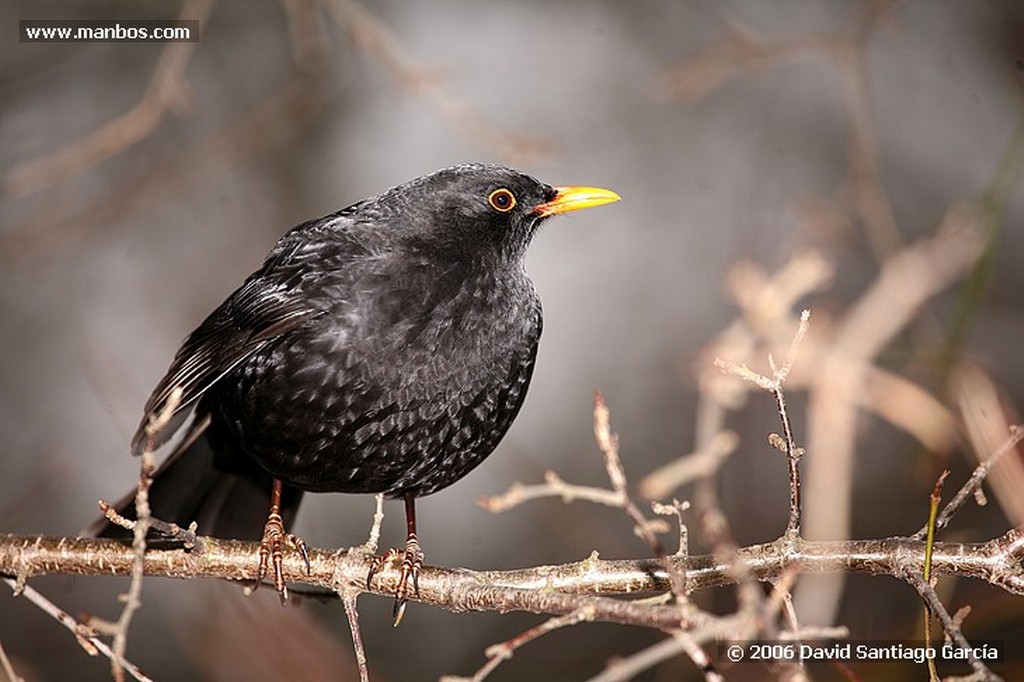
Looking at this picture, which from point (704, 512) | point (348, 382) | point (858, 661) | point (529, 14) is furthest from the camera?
point (529, 14)

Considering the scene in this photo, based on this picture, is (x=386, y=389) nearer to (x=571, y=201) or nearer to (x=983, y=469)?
(x=571, y=201)

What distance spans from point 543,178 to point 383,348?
12.8 ft

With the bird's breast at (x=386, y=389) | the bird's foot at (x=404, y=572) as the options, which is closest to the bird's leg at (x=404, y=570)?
the bird's foot at (x=404, y=572)

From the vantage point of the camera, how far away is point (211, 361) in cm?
375

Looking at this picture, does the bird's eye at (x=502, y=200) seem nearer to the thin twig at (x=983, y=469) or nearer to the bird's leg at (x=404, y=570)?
the bird's leg at (x=404, y=570)

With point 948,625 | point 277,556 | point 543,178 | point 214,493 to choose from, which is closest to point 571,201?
point 277,556

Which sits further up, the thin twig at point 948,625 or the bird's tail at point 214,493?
the bird's tail at point 214,493

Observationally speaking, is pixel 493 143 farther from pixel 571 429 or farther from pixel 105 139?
pixel 571 429

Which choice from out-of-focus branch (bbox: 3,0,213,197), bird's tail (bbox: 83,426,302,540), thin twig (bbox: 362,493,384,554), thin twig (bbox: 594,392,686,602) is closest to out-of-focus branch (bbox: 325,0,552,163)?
out-of-focus branch (bbox: 3,0,213,197)

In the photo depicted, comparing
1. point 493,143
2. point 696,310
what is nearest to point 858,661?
point 493,143

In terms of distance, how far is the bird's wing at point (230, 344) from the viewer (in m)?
3.67

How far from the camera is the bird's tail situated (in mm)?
4312

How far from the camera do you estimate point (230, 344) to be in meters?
3.76

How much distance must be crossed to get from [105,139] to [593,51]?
3967 millimetres
